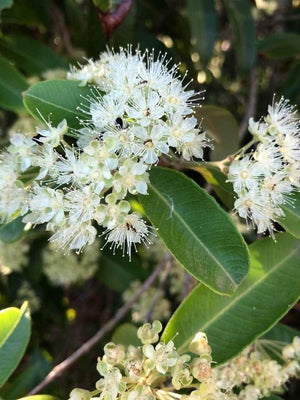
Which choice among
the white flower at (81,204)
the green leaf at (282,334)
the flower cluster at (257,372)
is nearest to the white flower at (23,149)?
the white flower at (81,204)

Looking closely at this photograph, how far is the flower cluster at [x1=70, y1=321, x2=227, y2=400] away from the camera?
1.14m

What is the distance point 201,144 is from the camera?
4.35 ft

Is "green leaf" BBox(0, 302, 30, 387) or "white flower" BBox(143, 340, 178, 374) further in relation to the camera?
"green leaf" BBox(0, 302, 30, 387)

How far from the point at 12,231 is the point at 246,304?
621 mm

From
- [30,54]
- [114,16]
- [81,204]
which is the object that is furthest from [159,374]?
[30,54]

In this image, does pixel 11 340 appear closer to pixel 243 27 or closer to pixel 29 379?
pixel 29 379

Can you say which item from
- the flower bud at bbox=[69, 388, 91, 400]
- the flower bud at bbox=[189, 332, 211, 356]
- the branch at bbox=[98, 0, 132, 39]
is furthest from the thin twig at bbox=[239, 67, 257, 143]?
the flower bud at bbox=[69, 388, 91, 400]

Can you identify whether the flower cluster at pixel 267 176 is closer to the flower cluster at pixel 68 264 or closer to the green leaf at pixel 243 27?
the green leaf at pixel 243 27

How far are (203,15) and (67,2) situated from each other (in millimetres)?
577

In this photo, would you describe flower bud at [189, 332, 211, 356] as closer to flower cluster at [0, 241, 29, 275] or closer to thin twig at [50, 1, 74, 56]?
flower cluster at [0, 241, 29, 275]

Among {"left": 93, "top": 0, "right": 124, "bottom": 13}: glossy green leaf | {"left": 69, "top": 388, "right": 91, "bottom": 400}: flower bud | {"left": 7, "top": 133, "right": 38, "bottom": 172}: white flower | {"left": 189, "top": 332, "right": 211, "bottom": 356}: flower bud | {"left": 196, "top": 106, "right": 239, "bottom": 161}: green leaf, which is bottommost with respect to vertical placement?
{"left": 69, "top": 388, "right": 91, "bottom": 400}: flower bud

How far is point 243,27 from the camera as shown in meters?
2.16

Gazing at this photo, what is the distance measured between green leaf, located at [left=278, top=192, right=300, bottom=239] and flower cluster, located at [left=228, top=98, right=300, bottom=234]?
0.5 inches

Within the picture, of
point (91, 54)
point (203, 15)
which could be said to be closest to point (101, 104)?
point (91, 54)
